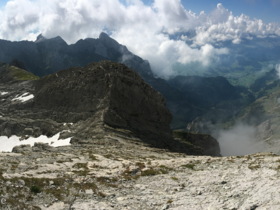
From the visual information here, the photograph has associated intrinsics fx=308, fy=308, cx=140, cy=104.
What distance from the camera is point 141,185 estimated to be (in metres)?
30.4

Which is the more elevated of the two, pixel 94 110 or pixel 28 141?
pixel 94 110

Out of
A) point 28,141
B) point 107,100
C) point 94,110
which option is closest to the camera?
point 94,110

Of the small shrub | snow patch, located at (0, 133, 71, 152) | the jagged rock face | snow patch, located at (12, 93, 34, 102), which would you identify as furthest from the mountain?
the small shrub

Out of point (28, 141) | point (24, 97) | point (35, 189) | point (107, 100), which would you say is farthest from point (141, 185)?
point (24, 97)

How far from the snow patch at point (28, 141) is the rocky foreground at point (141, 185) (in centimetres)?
3240

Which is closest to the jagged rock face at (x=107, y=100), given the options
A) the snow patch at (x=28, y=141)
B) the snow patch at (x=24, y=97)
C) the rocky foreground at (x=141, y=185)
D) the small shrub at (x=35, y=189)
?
the snow patch at (x=24, y=97)

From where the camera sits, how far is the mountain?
3113 inches

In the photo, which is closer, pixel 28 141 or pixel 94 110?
pixel 94 110

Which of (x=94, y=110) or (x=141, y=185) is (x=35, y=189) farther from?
(x=94, y=110)

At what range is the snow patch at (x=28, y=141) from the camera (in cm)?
7150

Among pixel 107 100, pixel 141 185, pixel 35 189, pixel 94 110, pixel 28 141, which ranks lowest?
pixel 28 141

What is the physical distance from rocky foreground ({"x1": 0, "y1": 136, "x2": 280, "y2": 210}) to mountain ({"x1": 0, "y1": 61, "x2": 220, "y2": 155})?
112 feet

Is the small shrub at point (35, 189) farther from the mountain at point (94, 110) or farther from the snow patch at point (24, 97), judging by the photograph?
the snow patch at point (24, 97)

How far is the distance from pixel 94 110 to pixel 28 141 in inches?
815
